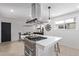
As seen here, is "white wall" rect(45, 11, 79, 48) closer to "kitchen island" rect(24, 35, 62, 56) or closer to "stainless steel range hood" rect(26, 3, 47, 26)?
"kitchen island" rect(24, 35, 62, 56)

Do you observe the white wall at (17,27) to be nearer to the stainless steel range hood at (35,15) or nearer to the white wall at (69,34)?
the stainless steel range hood at (35,15)

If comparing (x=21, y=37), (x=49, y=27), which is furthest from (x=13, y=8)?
(x=49, y=27)

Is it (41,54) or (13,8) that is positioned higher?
(13,8)

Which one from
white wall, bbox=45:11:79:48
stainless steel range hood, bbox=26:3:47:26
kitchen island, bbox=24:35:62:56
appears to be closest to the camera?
kitchen island, bbox=24:35:62:56

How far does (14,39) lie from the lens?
2.54m

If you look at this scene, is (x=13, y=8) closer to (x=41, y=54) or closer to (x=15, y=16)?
(x=15, y=16)

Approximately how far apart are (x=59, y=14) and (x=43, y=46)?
1048 mm

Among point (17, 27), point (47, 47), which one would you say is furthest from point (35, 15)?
point (47, 47)

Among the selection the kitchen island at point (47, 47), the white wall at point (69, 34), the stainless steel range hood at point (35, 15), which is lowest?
the kitchen island at point (47, 47)

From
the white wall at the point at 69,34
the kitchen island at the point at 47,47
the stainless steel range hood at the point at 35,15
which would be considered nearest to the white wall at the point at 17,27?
the stainless steel range hood at the point at 35,15

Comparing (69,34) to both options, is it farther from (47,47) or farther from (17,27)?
(17,27)

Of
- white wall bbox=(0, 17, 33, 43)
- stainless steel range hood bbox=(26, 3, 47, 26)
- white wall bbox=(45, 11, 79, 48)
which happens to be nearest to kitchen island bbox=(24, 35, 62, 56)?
white wall bbox=(45, 11, 79, 48)

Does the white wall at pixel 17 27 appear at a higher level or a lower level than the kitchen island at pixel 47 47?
higher

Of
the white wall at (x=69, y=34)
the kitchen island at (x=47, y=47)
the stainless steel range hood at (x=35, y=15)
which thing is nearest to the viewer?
the kitchen island at (x=47, y=47)
